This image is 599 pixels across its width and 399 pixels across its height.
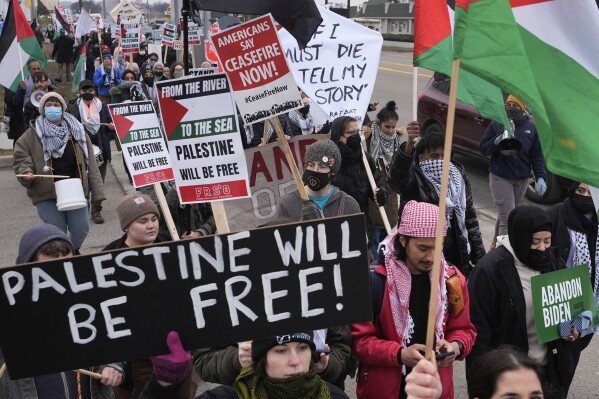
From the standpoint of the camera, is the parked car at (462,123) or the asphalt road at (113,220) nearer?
the asphalt road at (113,220)

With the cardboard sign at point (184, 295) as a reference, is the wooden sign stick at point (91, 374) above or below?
below

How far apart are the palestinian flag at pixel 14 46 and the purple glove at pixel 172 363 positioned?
9356mm

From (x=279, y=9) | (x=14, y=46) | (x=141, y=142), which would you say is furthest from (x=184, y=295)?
(x=14, y=46)

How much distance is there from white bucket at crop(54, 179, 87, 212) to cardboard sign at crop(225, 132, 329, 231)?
2.16 meters

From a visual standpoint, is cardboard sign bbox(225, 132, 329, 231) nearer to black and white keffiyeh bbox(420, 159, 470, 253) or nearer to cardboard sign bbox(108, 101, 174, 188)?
cardboard sign bbox(108, 101, 174, 188)

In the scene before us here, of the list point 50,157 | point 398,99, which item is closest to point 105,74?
point 398,99

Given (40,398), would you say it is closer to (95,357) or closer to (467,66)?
(95,357)

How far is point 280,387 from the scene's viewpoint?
9.57ft

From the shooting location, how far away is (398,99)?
21.9m

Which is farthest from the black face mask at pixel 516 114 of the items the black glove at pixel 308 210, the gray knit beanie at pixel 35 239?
the gray knit beanie at pixel 35 239

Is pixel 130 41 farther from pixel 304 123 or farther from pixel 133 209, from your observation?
pixel 133 209

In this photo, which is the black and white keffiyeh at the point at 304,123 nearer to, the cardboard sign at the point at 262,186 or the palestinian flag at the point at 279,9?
the cardboard sign at the point at 262,186

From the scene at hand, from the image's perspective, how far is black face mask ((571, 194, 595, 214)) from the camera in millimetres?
4969

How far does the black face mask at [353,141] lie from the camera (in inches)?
254
